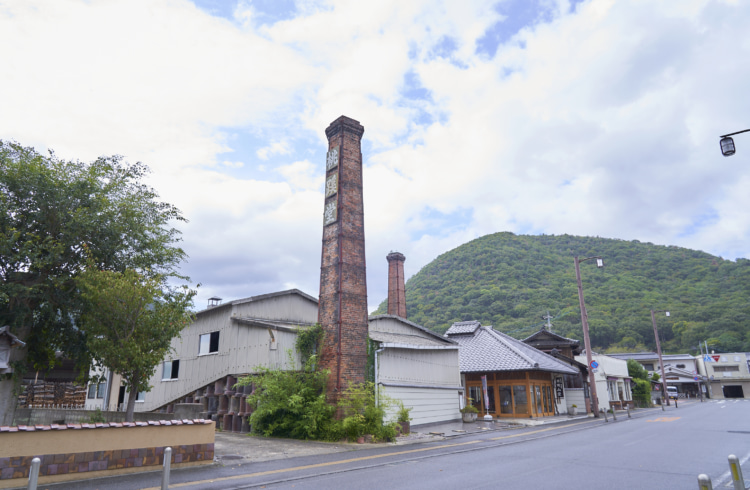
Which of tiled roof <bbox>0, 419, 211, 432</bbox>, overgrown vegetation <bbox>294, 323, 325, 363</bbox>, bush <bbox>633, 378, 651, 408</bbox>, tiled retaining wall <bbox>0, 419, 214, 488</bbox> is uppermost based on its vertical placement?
overgrown vegetation <bbox>294, 323, 325, 363</bbox>

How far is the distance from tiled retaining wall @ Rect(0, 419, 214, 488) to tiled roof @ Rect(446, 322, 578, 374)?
21715mm

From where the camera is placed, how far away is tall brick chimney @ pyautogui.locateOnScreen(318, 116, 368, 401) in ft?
63.7

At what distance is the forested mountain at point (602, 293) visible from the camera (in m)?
67.9

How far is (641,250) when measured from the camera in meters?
91.5

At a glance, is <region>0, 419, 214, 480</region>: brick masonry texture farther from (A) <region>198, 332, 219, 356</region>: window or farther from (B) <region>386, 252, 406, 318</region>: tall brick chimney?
(B) <region>386, 252, 406, 318</region>: tall brick chimney

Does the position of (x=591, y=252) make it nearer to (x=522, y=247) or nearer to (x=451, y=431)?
(x=522, y=247)

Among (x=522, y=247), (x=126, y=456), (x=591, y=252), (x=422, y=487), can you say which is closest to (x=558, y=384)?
(x=422, y=487)

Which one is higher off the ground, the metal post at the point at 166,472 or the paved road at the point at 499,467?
A: the metal post at the point at 166,472

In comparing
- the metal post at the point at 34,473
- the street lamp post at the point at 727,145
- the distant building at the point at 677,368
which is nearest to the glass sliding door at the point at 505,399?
the street lamp post at the point at 727,145

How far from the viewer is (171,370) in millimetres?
26969

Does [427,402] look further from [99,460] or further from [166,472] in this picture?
[166,472]

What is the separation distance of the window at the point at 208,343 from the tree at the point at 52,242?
7.21 meters

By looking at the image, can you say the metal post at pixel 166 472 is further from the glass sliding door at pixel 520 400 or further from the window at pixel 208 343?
the glass sliding door at pixel 520 400

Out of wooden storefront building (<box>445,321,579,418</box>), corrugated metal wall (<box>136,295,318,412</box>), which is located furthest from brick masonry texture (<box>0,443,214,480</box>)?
wooden storefront building (<box>445,321,579,418</box>)
